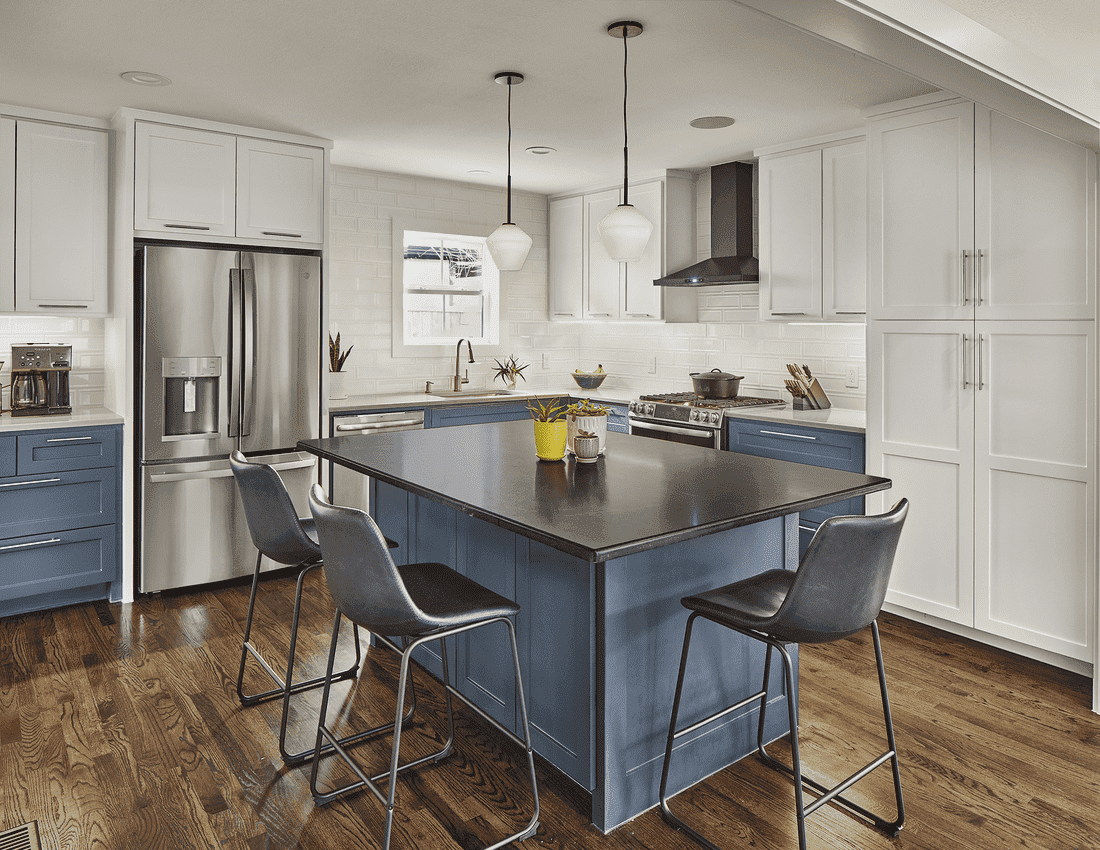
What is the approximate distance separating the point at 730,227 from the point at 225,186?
2931 millimetres

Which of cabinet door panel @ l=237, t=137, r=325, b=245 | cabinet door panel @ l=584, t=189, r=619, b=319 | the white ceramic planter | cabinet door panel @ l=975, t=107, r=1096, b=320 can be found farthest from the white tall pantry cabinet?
cabinet door panel @ l=237, t=137, r=325, b=245

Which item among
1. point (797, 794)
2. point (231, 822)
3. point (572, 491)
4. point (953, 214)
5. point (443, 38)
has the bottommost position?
point (231, 822)

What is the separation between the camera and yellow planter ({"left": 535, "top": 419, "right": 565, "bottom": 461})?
2670 mm

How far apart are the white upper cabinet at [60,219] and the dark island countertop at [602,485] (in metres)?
2.01

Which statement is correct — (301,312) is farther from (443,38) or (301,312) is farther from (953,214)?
(953,214)

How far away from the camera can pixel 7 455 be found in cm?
366

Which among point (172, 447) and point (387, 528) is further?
point (172, 447)

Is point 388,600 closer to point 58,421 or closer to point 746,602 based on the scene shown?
point 746,602

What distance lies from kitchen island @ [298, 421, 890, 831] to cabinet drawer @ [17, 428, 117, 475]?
1.98 m

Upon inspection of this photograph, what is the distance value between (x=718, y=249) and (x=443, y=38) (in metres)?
2.53

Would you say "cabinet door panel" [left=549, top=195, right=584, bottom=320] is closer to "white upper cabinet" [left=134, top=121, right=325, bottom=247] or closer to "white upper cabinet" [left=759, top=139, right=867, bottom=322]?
"white upper cabinet" [left=759, top=139, right=867, bottom=322]

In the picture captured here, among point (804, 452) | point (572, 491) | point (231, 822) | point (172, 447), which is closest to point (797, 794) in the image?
point (572, 491)

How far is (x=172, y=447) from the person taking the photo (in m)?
4.09

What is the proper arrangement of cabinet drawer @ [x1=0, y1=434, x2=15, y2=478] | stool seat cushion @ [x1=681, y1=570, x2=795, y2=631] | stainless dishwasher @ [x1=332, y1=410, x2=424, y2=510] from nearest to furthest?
stool seat cushion @ [x1=681, y1=570, x2=795, y2=631]
cabinet drawer @ [x1=0, y1=434, x2=15, y2=478]
stainless dishwasher @ [x1=332, y1=410, x2=424, y2=510]
